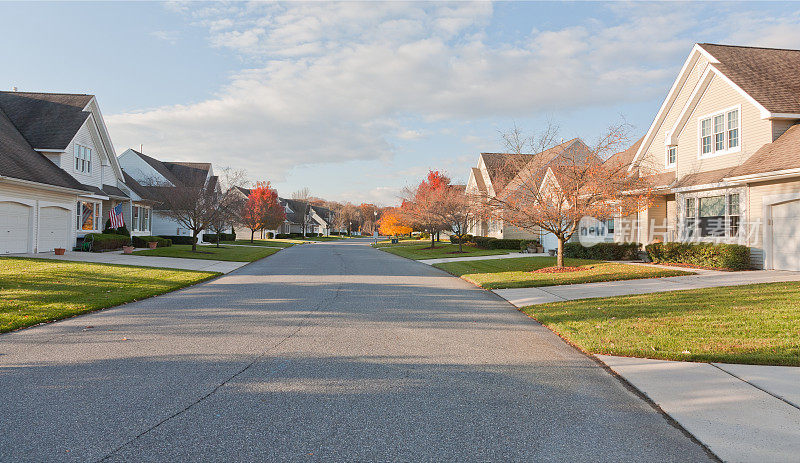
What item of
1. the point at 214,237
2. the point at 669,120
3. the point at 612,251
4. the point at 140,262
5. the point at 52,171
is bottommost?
the point at 140,262

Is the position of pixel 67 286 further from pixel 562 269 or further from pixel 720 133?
pixel 720 133

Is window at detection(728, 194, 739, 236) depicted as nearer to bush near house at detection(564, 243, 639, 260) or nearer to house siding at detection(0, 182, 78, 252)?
bush near house at detection(564, 243, 639, 260)

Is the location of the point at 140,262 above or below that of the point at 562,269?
below

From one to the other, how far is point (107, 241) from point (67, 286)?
51.1ft

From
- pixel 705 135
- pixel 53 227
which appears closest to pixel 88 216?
pixel 53 227

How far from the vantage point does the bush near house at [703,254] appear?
1595 centimetres

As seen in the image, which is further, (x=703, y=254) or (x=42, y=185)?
(x=42, y=185)

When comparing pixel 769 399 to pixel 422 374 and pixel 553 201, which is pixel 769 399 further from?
pixel 553 201

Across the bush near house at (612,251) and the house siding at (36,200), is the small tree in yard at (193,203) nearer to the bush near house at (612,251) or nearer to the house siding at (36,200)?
the house siding at (36,200)

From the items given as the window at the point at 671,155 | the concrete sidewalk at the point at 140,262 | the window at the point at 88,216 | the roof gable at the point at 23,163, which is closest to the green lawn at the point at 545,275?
the window at the point at 671,155

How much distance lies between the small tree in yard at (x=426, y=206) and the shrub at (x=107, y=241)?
18976 millimetres

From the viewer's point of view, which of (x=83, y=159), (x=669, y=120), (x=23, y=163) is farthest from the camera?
(x=83, y=159)

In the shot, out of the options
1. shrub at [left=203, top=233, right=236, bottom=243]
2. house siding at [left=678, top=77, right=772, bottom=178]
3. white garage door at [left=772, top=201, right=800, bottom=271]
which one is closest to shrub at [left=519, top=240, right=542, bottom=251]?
house siding at [left=678, top=77, right=772, bottom=178]

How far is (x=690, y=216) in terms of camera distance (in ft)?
63.3
